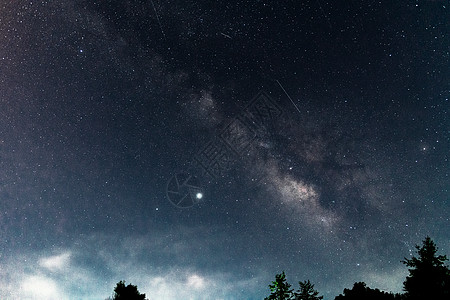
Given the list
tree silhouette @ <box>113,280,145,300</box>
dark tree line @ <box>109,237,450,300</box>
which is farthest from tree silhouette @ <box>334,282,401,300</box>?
tree silhouette @ <box>113,280,145,300</box>

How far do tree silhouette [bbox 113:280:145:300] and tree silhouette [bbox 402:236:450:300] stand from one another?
16010 mm

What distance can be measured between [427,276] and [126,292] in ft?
57.9

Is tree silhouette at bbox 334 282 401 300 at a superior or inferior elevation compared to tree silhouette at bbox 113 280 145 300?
inferior

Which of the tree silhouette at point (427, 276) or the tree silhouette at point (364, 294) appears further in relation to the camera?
the tree silhouette at point (364, 294)

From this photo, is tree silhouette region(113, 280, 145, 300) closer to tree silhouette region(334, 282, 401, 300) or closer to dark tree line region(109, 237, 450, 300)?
dark tree line region(109, 237, 450, 300)

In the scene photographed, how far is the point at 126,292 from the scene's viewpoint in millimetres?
16812

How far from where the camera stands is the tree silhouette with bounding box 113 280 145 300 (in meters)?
16.6

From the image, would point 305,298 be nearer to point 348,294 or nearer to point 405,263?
point 348,294

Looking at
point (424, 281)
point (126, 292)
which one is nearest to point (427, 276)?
point (424, 281)

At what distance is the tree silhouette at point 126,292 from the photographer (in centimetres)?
1661

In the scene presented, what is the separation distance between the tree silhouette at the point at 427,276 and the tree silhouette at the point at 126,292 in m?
16.0

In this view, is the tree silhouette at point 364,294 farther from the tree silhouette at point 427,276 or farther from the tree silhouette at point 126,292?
the tree silhouette at point 126,292

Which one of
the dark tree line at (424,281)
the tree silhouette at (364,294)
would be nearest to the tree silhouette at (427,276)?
the dark tree line at (424,281)

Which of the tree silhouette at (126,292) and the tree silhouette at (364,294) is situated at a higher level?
the tree silhouette at (126,292)
